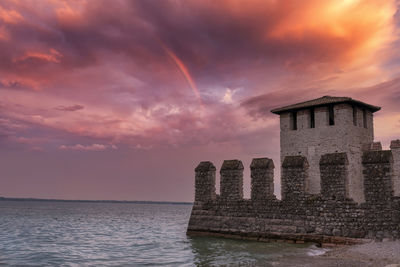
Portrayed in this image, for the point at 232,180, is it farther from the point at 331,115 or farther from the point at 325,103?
the point at 331,115

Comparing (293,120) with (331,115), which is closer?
(331,115)

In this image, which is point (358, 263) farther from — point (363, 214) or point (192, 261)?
point (192, 261)

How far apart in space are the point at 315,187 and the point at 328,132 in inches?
124

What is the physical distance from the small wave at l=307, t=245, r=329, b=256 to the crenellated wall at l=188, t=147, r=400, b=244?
0.65 m

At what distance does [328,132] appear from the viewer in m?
20.9

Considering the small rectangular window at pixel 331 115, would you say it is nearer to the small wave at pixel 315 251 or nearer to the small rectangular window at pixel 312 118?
the small rectangular window at pixel 312 118

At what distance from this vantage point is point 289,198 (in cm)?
1748

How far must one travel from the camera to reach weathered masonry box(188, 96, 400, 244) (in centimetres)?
1518

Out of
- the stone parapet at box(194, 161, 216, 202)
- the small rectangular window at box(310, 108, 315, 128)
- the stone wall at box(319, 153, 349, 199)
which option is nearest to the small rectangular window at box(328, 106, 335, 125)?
the small rectangular window at box(310, 108, 315, 128)

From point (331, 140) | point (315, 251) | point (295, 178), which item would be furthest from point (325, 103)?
point (315, 251)

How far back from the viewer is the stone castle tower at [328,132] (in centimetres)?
2044

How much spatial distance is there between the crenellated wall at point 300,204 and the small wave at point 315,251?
65 centimetres

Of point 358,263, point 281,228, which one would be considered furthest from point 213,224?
point 358,263

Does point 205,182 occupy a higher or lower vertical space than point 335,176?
lower
